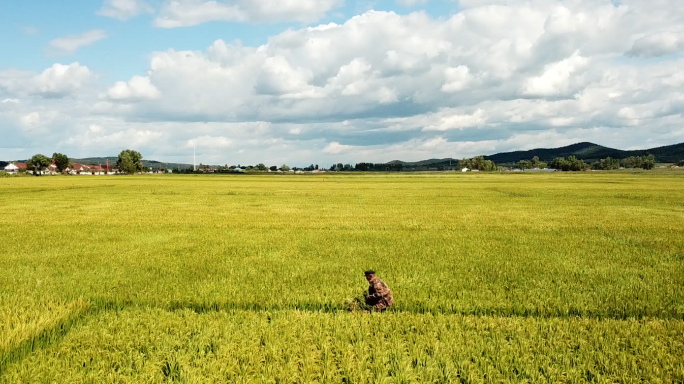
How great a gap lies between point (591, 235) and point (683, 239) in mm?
3545

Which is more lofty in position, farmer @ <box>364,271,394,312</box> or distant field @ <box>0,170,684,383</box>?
farmer @ <box>364,271,394,312</box>

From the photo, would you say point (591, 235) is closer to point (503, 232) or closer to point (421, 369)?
point (503, 232)

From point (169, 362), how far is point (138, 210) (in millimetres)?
27390

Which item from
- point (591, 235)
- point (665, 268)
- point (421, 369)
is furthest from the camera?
point (591, 235)

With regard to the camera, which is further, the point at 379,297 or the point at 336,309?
the point at 336,309

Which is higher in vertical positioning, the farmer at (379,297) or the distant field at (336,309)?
the farmer at (379,297)

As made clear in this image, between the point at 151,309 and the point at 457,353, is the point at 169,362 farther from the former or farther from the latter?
the point at 457,353

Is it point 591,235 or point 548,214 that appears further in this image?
point 548,214

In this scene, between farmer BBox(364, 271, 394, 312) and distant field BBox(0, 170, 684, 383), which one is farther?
farmer BBox(364, 271, 394, 312)

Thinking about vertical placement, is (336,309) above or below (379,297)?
below

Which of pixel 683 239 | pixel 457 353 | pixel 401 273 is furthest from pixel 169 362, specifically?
pixel 683 239

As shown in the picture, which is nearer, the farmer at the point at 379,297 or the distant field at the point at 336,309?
the distant field at the point at 336,309

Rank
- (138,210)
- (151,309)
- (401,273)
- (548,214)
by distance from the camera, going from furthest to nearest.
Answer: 1. (138,210)
2. (548,214)
3. (401,273)
4. (151,309)

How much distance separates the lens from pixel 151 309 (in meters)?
8.80
